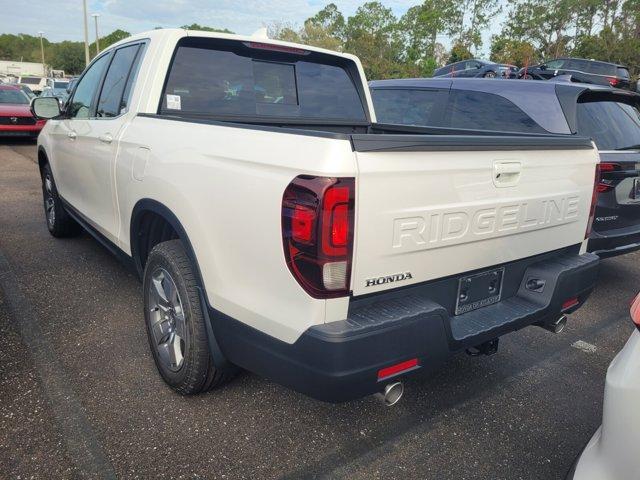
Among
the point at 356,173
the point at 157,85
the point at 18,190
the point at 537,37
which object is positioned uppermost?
the point at 537,37

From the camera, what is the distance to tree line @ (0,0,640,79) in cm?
3434

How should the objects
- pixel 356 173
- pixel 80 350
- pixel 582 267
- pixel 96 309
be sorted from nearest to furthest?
pixel 356 173
pixel 582 267
pixel 80 350
pixel 96 309

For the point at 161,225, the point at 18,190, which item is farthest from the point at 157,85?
the point at 18,190

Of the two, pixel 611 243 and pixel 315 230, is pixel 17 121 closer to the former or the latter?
pixel 611 243

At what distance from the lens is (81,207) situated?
4137 mm

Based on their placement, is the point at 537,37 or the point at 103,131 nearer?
the point at 103,131

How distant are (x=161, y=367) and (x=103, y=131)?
5.49ft

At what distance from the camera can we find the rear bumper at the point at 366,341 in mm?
1843

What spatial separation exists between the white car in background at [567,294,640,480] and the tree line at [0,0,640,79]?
35.4 m

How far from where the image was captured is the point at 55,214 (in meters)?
5.24

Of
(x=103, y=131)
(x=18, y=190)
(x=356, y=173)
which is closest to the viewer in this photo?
(x=356, y=173)

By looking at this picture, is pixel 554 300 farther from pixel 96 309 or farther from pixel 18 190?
pixel 18 190

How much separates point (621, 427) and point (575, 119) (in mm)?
3559

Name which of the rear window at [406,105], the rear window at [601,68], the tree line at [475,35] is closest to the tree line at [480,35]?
the tree line at [475,35]
